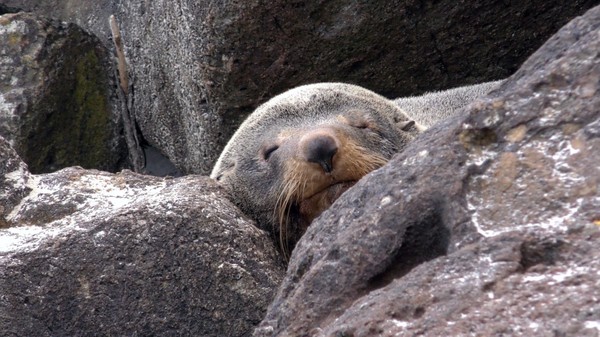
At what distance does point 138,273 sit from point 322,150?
1.13m

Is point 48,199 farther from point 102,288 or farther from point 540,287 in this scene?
point 540,287

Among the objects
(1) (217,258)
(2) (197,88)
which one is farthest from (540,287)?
(2) (197,88)

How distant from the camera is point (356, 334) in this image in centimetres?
264

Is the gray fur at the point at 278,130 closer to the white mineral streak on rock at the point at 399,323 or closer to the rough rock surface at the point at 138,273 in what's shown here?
the rough rock surface at the point at 138,273

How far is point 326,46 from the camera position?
6.86 metres

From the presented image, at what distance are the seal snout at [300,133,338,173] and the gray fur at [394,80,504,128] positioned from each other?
1.90 m

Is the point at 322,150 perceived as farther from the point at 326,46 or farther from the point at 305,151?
the point at 326,46

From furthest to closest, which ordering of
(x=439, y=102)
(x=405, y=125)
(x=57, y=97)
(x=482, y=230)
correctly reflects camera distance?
(x=57, y=97) → (x=439, y=102) → (x=405, y=125) → (x=482, y=230)

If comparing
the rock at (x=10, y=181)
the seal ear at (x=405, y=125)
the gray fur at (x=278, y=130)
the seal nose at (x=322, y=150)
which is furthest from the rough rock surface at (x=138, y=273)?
the seal ear at (x=405, y=125)

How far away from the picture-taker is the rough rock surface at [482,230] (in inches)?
97.3

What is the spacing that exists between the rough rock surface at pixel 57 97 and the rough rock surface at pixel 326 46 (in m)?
1.06

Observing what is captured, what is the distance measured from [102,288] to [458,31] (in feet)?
11.7

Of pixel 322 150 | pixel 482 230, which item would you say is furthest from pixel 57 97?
pixel 482 230

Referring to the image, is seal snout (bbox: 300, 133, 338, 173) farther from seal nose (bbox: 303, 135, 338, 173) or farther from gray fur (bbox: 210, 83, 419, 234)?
gray fur (bbox: 210, 83, 419, 234)
